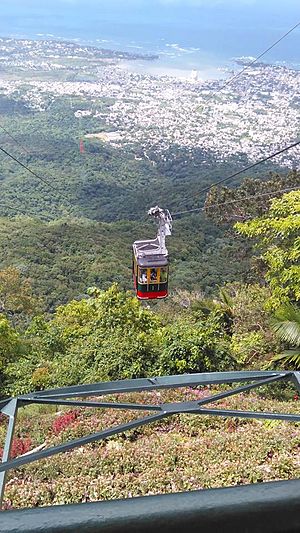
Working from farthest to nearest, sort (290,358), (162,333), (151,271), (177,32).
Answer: (177,32)
(162,333)
(151,271)
(290,358)

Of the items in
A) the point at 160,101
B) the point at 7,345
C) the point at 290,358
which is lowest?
the point at 160,101

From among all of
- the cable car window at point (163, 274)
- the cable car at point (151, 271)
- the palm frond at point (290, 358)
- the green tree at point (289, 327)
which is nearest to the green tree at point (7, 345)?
the cable car at point (151, 271)

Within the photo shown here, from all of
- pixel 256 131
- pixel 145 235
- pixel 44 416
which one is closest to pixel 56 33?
pixel 256 131

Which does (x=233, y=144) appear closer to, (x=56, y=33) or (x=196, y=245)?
(x=196, y=245)

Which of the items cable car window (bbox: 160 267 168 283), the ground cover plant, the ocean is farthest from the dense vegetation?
the ocean

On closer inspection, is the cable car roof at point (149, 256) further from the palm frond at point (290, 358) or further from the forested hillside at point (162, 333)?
the palm frond at point (290, 358)

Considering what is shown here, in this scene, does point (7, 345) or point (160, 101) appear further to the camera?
point (160, 101)

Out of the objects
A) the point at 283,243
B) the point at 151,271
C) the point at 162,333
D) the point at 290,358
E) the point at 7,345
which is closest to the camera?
the point at 290,358

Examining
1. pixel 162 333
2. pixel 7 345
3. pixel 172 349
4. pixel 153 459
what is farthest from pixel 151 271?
pixel 153 459

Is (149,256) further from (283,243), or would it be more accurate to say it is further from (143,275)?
(283,243)
